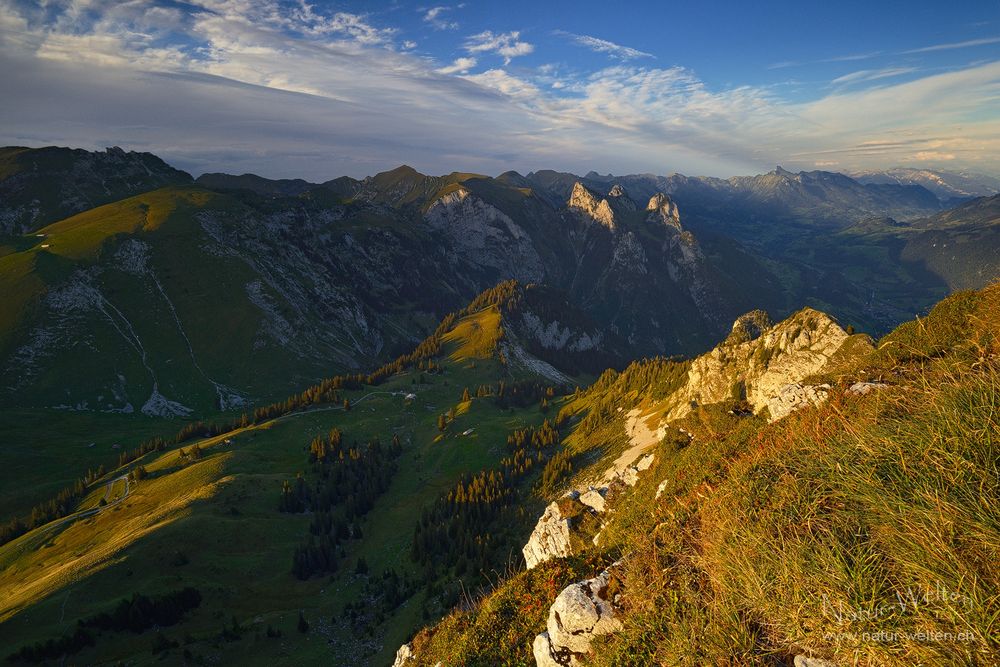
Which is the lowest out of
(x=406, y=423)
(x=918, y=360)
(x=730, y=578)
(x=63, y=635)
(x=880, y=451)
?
(x=406, y=423)

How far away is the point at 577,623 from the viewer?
15.4 m

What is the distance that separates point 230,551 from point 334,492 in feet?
78.2

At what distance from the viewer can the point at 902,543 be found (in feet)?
27.1

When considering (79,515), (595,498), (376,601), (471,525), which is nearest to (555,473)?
(471,525)

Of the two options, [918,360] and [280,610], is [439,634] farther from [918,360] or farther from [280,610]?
[280,610]

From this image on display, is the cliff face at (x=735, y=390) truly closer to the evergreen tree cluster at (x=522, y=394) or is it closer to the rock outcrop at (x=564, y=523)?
the rock outcrop at (x=564, y=523)

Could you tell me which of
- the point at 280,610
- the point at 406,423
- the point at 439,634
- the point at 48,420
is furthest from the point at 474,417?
the point at 48,420

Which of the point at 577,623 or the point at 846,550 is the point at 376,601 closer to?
the point at 577,623

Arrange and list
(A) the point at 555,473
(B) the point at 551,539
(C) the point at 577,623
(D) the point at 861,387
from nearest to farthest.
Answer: (C) the point at 577,623 < (D) the point at 861,387 < (B) the point at 551,539 < (A) the point at 555,473

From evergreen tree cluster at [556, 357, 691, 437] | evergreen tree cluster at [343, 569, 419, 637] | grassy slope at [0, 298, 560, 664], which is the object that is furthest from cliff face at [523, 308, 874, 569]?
grassy slope at [0, 298, 560, 664]

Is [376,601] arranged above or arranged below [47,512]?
above

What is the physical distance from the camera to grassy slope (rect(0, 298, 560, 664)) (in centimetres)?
5259

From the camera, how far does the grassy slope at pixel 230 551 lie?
173 feet

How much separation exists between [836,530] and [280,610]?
233 ft
